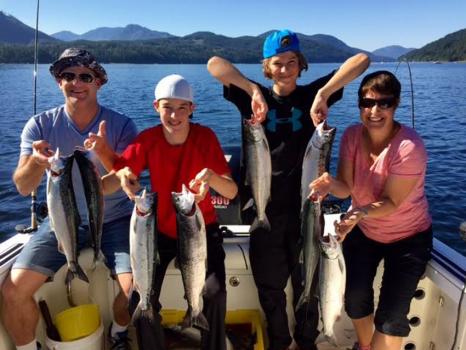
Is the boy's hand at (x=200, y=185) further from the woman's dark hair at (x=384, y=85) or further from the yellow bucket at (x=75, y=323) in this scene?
the yellow bucket at (x=75, y=323)

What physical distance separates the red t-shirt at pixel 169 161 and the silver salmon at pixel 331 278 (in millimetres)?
1082

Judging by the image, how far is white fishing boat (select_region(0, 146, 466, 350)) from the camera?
10.8 feet

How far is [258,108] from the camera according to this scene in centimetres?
323

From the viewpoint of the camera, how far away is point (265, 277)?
3635 millimetres

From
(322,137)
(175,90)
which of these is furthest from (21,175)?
(322,137)

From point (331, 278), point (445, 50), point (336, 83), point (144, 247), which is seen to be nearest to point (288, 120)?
point (336, 83)

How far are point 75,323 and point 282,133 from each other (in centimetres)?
255

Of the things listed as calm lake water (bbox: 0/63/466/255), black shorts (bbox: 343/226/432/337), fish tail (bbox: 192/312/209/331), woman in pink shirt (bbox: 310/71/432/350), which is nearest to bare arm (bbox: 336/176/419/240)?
woman in pink shirt (bbox: 310/71/432/350)

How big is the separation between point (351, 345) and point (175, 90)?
3088mm

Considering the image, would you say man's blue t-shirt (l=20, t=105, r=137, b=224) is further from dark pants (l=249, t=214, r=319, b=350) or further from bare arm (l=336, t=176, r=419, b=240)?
bare arm (l=336, t=176, r=419, b=240)

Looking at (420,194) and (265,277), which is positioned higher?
(420,194)

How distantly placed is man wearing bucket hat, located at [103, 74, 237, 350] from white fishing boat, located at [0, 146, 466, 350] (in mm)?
397

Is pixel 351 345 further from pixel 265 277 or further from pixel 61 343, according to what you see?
pixel 61 343

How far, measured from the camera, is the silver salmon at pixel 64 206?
2.95 meters
